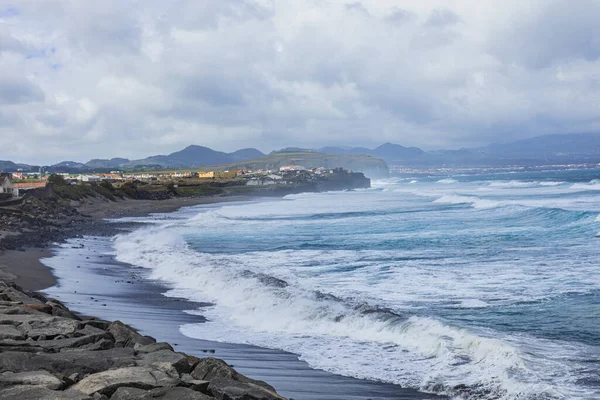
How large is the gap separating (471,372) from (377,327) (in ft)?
11.1

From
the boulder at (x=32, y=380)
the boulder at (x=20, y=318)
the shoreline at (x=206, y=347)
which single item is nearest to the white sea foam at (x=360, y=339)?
the shoreline at (x=206, y=347)

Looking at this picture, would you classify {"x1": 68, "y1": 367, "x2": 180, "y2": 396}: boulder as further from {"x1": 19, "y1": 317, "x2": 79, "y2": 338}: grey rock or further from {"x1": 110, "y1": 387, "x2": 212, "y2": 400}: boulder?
{"x1": 19, "y1": 317, "x2": 79, "y2": 338}: grey rock

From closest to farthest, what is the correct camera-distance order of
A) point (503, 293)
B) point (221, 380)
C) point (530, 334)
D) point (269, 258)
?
point (221, 380) → point (530, 334) → point (503, 293) → point (269, 258)

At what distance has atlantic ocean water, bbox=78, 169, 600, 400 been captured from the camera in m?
10.9

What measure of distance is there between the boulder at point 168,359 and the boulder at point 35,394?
177 cm

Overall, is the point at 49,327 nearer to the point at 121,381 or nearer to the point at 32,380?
the point at 32,380

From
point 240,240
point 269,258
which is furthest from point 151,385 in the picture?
point 240,240

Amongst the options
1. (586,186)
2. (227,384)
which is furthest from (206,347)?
(586,186)

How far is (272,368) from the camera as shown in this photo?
37.1 feet

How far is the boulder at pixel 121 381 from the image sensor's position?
23.9 ft

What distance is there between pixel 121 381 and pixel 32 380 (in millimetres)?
976

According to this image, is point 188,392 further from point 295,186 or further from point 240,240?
point 295,186

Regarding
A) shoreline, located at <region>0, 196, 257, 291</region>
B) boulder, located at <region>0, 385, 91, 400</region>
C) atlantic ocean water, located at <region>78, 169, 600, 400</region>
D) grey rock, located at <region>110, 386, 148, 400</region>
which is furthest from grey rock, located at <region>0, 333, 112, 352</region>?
shoreline, located at <region>0, 196, 257, 291</region>

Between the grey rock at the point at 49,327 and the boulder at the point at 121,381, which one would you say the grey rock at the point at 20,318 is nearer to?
the grey rock at the point at 49,327
